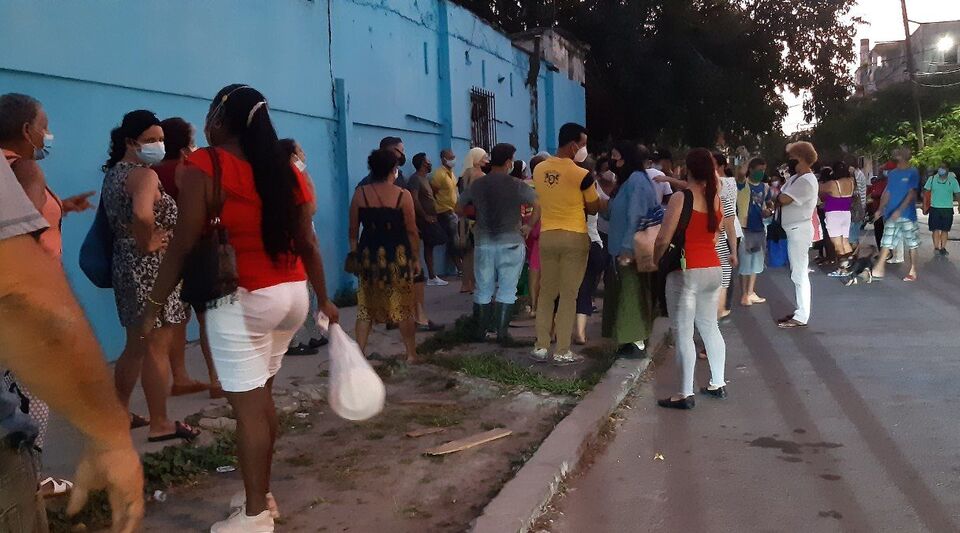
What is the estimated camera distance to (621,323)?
23.7 feet

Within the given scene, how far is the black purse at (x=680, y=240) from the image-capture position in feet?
19.3

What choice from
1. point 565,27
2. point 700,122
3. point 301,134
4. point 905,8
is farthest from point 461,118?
point 905,8

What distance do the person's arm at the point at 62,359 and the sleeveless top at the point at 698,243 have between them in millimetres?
4692

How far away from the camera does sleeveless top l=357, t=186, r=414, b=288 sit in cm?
663

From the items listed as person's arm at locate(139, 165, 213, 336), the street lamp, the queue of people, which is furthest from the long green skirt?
the street lamp

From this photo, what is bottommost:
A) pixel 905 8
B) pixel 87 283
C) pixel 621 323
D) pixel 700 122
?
pixel 621 323

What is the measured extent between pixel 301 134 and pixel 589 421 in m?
5.72

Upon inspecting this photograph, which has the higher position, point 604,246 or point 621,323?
point 604,246

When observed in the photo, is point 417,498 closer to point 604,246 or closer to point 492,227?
point 492,227

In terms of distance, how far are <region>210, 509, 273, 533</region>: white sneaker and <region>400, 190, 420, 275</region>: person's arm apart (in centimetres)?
328

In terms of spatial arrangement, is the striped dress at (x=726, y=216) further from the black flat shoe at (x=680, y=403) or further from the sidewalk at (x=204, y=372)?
the sidewalk at (x=204, y=372)

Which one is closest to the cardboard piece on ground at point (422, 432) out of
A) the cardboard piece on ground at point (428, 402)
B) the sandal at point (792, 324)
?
the cardboard piece on ground at point (428, 402)

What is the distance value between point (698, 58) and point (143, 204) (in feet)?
81.2

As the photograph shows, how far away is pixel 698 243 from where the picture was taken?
19.5 feet
